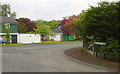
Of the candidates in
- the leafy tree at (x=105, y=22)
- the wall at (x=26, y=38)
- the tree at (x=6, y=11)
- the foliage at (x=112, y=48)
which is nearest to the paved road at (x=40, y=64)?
the foliage at (x=112, y=48)

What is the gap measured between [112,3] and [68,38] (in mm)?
29995

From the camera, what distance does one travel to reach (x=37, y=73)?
25.1 feet

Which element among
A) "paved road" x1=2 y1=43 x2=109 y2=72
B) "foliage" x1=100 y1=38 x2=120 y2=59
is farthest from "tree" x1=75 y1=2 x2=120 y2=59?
"paved road" x1=2 y1=43 x2=109 y2=72

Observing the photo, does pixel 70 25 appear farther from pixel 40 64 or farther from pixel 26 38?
pixel 40 64

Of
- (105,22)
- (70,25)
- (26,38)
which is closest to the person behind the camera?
(105,22)

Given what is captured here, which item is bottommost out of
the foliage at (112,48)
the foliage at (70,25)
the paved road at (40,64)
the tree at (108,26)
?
the paved road at (40,64)

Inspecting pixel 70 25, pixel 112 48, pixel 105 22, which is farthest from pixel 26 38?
pixel 112 48

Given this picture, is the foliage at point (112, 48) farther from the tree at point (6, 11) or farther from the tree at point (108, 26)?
the tree at point (6, 11)

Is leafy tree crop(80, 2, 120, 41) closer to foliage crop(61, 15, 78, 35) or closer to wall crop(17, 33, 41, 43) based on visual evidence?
foliage crop(61, 15, 78, 35)

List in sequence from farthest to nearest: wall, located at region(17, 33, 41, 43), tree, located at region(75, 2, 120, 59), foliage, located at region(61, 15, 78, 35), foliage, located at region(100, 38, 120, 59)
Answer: wall, located at region(17, 33, 41, 43) → foliage, located at region(61, 15, 78, 35) → tree, located at region(75, 2, 120, 59) → foliage, located at region(100, 38, 120, 59)

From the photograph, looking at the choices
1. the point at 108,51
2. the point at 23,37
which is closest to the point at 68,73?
the point at 108,51

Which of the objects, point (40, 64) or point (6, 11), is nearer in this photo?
point (40, 64)

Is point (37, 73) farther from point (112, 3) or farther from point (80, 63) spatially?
point (112, 3)

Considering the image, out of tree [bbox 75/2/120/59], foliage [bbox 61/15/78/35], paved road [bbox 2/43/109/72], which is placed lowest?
paved road [bbox 2/43/109/72]
